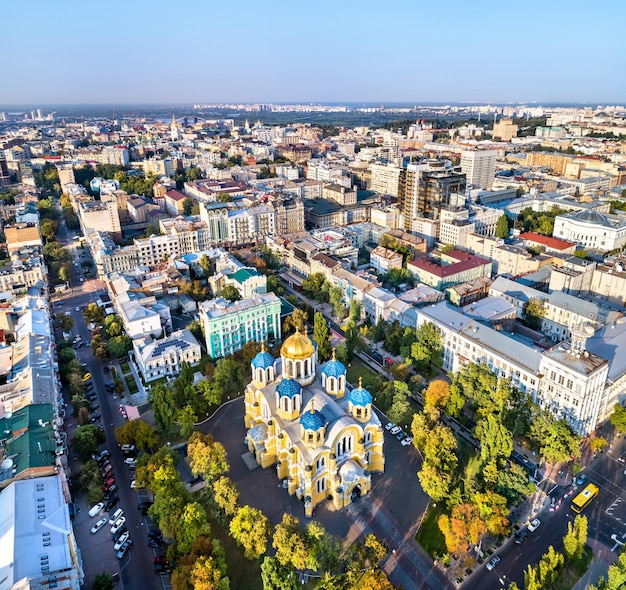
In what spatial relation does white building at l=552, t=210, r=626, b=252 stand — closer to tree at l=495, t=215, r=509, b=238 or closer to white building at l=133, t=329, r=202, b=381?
tree at l=495, t=215, r=509, b=238

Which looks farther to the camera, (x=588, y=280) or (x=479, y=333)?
(x=588, y=280)

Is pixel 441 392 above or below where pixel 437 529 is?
above

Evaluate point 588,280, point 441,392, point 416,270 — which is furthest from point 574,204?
point 441,392

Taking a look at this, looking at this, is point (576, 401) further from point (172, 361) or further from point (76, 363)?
point (76, 363)

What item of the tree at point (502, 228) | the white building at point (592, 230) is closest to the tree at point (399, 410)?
the tree at point (502, 228)

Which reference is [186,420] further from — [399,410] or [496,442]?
[496,442]

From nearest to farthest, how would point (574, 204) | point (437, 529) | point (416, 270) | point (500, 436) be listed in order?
point (437, 529) < point (500, 436) < point (416, 270) < point (574, 204)
